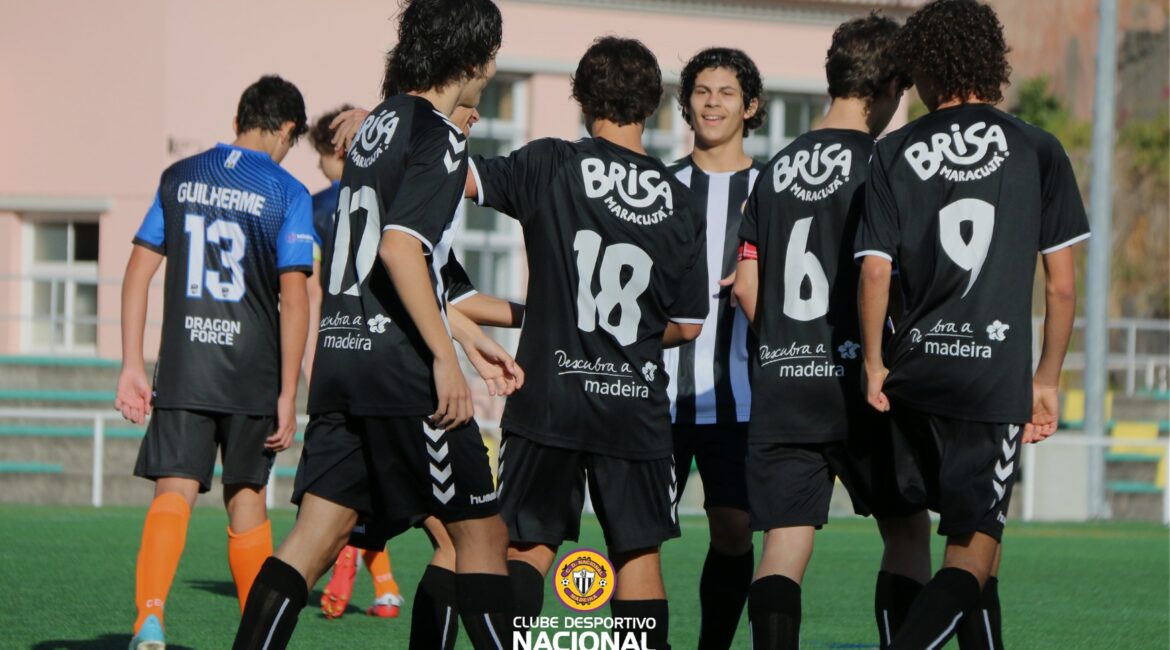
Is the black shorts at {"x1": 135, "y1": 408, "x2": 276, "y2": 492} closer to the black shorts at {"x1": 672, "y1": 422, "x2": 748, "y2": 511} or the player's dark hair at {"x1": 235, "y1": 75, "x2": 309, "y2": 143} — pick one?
the player's dark hair at {"x1": 235, "y1": 75, "x2": 309, "y2": 143}

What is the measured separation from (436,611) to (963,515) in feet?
5.26

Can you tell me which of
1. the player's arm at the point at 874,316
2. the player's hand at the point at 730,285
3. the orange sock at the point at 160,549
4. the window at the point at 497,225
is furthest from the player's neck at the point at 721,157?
the window at the point at 497,225

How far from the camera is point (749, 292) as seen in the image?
568cm

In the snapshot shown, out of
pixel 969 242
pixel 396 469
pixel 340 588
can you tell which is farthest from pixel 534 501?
pixel 340 588

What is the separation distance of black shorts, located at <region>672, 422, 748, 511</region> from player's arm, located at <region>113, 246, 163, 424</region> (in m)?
1.90

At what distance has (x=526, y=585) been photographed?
5.31 meters

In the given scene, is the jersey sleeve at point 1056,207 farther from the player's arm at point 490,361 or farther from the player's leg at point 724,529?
the player's arm at point 490,361

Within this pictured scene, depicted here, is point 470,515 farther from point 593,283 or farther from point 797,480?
point 797,480

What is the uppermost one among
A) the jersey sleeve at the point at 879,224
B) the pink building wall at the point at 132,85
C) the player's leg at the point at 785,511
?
the pink building wall at the point at 132,85

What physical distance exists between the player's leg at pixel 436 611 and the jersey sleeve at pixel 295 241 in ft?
4.15

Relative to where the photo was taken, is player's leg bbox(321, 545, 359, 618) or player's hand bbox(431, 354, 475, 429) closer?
player's hand bbox(431, 354, 475, 429)

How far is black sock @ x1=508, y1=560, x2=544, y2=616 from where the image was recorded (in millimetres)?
5289

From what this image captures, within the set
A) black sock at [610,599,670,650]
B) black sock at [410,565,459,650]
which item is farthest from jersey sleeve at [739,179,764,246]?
black sock at [410,565,459,650]

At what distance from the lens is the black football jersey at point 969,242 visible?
507 centimetres
